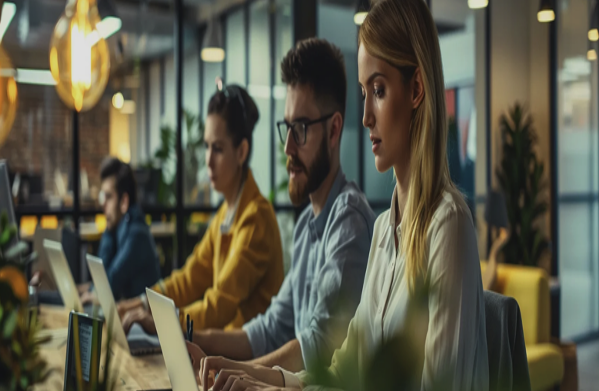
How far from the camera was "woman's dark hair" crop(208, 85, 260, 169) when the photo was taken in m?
2.67

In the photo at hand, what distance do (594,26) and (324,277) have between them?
488cm

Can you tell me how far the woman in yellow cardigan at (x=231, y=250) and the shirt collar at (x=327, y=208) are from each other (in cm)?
45

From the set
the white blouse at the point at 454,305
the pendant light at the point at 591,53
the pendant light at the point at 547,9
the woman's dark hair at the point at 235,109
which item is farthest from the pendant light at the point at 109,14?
the pendant light at the point at 591,53

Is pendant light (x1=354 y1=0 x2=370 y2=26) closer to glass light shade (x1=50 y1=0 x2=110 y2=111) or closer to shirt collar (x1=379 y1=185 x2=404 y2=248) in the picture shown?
shirt collar (x1=379 y1=185 x2=404 y2=248)

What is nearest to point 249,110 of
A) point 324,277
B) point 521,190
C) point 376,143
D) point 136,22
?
point 324,277

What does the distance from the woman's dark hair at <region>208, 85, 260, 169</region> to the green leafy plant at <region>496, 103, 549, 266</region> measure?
Answer: 3.74 m

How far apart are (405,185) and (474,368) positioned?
418mm

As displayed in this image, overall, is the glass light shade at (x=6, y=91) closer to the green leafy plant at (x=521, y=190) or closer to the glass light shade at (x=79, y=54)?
the glass light shade at (x=79, y=54)

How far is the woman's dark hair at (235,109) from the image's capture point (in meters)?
2.67

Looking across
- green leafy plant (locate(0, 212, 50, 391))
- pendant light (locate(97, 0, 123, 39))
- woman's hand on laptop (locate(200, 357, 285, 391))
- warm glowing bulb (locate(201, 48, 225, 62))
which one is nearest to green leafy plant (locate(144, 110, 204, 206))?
warm glowing bulb (locate(201, 48, 225, 62))

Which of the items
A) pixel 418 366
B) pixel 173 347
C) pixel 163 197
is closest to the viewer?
pixel 418 366

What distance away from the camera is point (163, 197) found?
199 inches

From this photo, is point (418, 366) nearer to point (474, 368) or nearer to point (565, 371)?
point (474, 368)

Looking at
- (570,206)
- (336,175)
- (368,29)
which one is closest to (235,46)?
(570,206)
